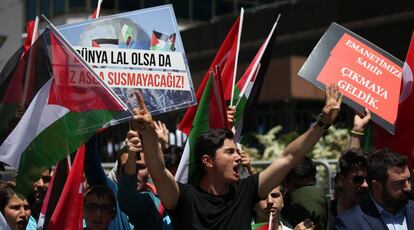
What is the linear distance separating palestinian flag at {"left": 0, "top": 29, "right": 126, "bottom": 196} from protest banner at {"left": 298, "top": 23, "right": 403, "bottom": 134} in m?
1.59

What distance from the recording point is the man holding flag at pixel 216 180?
413 cm

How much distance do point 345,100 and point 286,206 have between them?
860 mm

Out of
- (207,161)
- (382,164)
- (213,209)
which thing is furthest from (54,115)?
(382,164)

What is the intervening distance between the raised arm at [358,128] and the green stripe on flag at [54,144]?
6.39 feet

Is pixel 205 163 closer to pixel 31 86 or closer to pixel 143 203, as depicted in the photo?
pixel 143 203

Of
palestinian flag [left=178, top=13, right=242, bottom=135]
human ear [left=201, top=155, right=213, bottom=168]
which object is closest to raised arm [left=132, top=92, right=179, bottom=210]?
human ear [left=201, top=155, right=213, bottom=168]

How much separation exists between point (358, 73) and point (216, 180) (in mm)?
1758

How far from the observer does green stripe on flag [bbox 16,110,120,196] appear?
4629 millimetres

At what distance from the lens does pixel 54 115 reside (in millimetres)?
4719

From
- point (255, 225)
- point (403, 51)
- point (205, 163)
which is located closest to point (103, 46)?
point (205, 163)

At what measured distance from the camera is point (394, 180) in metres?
4.61

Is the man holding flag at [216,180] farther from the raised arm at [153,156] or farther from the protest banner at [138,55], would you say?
the protest banner at [138,55]

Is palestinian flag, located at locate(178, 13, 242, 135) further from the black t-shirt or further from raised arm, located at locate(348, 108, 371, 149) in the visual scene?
the black t-shirt

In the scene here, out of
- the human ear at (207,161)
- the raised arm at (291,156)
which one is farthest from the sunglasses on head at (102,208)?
the raised arm at (291,156)
